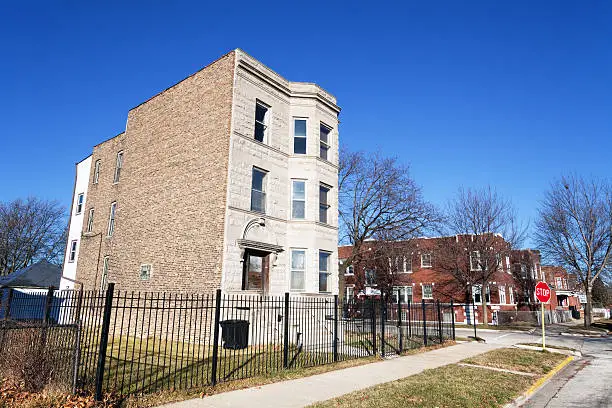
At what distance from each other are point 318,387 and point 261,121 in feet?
42.3

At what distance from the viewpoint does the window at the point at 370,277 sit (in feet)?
142

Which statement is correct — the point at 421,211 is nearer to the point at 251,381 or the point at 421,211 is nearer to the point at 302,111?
the point at 302,111

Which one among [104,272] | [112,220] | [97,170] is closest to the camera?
[104,272]

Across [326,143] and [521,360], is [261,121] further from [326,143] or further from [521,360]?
[521,360]

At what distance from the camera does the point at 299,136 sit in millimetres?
20156

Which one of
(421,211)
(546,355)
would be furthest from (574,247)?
(546,355)

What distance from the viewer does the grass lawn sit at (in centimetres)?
770

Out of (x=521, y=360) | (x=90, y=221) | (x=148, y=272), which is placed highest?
(x=90, y=221)

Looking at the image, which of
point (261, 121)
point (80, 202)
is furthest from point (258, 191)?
point (80, 202)

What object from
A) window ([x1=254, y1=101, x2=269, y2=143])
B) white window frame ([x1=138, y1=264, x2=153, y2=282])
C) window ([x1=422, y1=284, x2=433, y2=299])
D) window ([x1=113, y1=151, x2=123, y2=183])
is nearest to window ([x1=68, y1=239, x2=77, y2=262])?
window ([x1=113, y1=151, x2=123, y2=183])

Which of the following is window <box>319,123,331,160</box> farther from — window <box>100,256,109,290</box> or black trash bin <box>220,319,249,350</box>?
window <box>100,256,109,290</box>

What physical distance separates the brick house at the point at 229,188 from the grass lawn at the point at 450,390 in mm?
7910

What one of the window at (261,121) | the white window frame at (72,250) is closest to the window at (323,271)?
the window at (261,121)

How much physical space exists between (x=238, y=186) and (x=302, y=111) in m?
6.01
